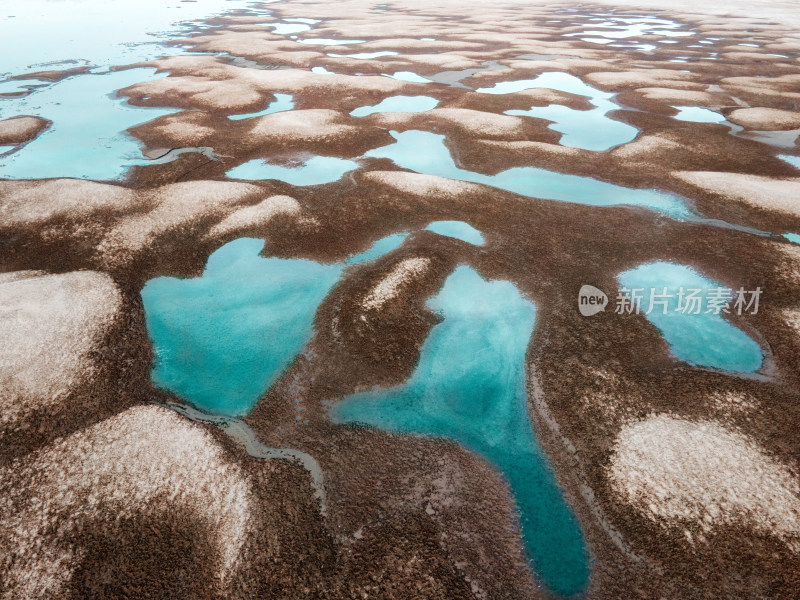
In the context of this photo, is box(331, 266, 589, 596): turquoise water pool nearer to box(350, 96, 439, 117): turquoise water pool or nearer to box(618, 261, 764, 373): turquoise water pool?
box(618, 261, 764, 373): turquoise water pool

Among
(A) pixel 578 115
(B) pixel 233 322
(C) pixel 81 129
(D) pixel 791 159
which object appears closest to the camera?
(B) pixel 233 322

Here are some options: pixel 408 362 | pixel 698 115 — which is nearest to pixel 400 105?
pixel 698 115

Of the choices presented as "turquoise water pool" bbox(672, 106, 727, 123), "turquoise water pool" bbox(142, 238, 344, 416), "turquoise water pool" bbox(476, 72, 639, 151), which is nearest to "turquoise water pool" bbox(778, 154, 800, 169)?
"turquoise water pool" bbox(672, 106, 727, 123)

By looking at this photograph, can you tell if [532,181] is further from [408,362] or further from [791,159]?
[408,362]

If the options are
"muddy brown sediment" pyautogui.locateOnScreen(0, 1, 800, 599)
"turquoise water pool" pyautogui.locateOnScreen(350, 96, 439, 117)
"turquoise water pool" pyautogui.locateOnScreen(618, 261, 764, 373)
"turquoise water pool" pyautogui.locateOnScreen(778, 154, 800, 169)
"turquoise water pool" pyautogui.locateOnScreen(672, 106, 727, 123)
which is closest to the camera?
"muddy brown sediment" pyautogui.locateOnScreen(0, 1, 800, 599)

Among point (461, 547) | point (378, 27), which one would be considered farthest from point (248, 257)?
point (378, 27)

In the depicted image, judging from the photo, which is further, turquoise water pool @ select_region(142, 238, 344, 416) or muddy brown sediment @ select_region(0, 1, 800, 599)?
turquoise water pool @ select_region(142, 238, 344, 416)
